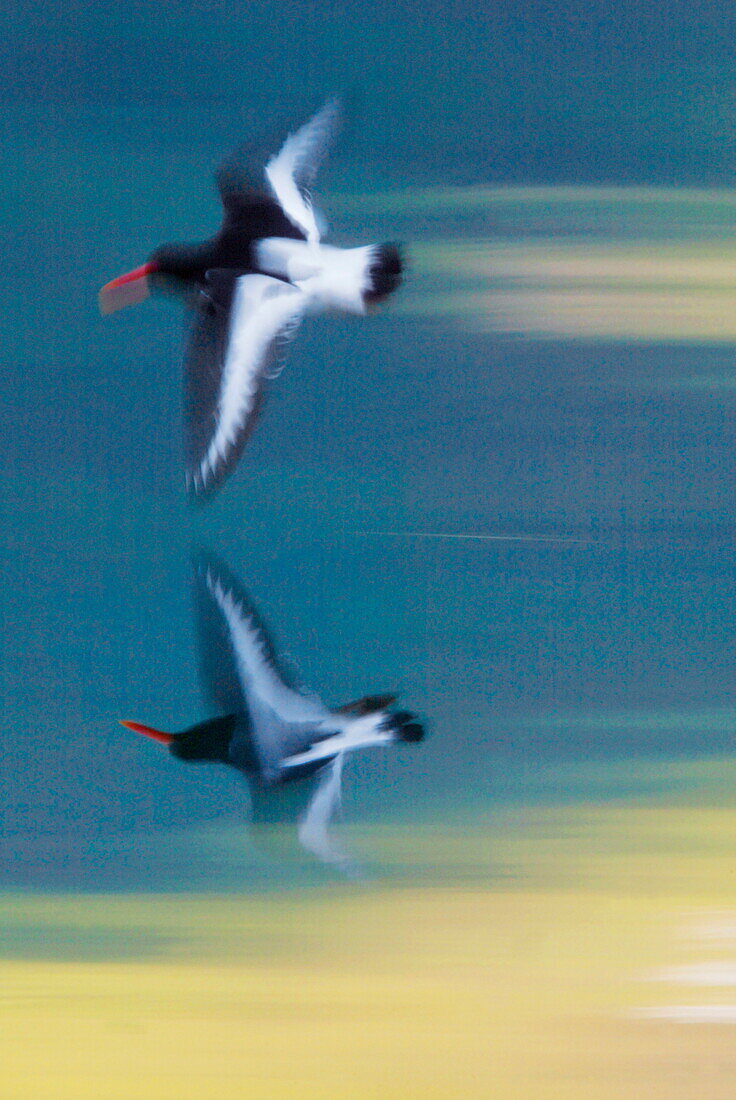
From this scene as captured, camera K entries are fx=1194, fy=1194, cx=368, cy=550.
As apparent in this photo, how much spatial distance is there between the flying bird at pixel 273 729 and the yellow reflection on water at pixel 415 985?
0.05m

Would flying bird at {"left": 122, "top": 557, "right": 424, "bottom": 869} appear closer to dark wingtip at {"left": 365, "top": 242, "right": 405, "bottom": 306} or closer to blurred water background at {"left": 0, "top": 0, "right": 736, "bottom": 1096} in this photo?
blurred water background at {"left": 0, "top": 0, "right": 736, "bottom": 1096}

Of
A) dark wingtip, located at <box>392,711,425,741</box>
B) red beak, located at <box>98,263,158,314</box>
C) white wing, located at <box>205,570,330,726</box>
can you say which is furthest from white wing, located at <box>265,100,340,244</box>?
dark wingtip, located at <box>392,711,425,741</box>

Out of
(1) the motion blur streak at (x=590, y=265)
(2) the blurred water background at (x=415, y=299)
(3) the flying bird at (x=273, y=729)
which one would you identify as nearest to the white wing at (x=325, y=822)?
(3) the flying bird at (x=273, y=729)

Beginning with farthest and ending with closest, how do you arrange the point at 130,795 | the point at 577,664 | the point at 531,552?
the point at 531,552, the point at 577,664, the point at 130,795

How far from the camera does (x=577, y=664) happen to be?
3.34ft

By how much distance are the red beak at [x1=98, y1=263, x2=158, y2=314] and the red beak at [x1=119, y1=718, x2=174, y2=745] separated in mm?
508

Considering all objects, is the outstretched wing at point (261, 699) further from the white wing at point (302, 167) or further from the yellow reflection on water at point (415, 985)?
the white wing at point (302, 167)

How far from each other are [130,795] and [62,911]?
0.12 meters

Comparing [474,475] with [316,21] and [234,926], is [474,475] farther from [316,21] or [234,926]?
[234,926]

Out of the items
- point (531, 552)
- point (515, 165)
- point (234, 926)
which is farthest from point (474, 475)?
point (234, 926)

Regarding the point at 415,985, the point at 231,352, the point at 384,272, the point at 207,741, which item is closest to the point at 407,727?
the point at 207,741

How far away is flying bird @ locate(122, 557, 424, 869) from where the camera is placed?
85 centimetres

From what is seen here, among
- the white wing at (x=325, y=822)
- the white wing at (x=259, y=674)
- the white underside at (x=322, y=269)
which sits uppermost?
the white underside at (x=322, y=269)

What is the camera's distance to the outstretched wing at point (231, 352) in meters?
1.13
